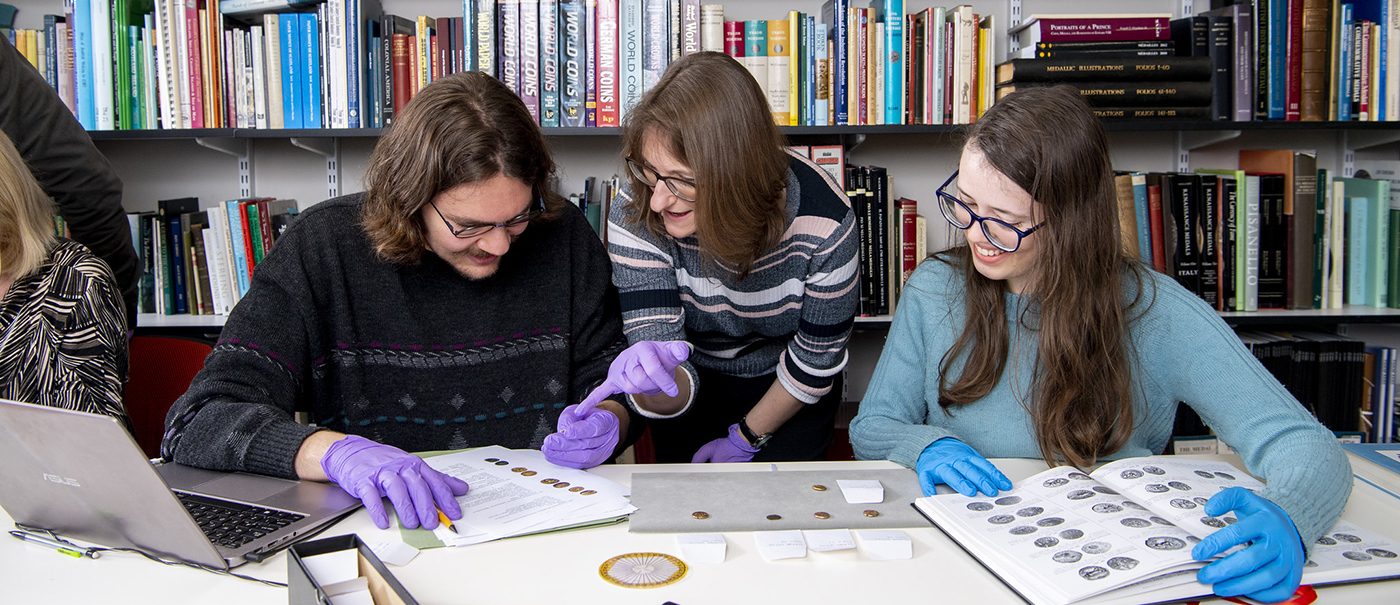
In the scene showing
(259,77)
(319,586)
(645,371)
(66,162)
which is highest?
(259,77)

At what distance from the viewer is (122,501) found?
81 cm

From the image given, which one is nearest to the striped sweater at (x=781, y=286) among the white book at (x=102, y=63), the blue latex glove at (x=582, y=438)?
the blue latex glove at (x=582, y=438)

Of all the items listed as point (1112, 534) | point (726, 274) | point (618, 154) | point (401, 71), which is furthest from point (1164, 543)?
point (401, 71)

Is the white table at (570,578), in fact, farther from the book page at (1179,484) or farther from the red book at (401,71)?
the red book at (401,71)

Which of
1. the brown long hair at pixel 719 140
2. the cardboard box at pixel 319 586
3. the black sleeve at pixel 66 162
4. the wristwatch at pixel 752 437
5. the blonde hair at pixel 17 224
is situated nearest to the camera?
the cardboard box at pixel 319 586

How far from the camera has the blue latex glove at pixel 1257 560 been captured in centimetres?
79

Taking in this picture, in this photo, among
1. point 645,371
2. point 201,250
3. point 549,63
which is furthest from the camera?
point 201,250

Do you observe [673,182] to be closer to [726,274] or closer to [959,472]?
[726,274]

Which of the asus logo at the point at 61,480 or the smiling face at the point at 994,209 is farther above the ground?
the smiling face at the point at 994,209

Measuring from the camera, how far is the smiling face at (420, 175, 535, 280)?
1190mm

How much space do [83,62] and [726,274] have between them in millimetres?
1678

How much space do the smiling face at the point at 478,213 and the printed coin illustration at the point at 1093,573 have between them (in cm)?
83

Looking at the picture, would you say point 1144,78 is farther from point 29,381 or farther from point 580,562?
point 29,381

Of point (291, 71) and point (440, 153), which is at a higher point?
point (291, 71)
